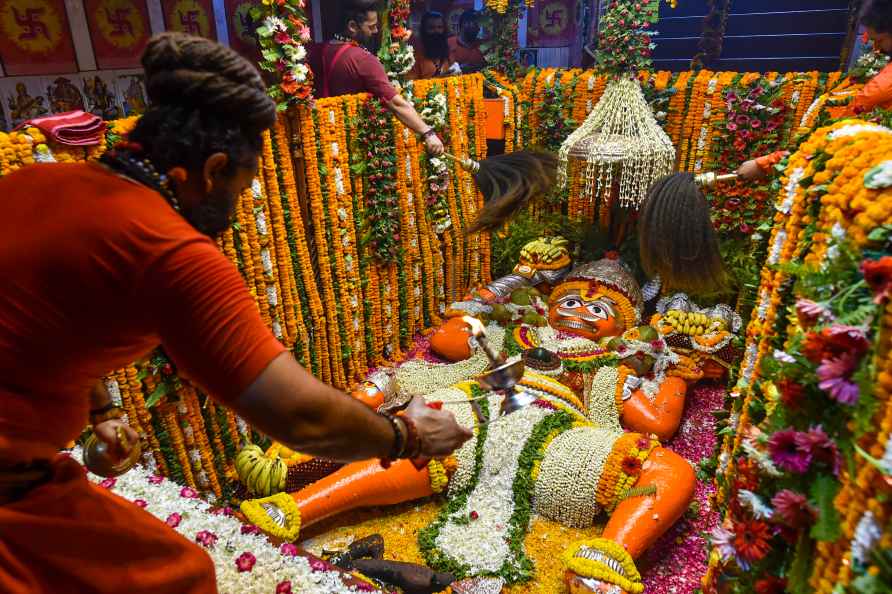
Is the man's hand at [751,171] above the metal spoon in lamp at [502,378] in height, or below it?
above

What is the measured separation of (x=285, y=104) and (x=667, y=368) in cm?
308

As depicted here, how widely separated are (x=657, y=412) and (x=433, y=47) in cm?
433

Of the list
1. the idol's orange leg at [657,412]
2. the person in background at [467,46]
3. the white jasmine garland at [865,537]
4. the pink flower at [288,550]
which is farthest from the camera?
the person in background at [467,46]

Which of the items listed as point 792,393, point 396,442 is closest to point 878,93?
point 792,393

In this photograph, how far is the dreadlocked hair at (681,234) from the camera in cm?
404

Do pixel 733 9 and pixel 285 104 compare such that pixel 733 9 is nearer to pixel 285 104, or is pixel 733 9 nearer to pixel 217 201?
pixel 285 104

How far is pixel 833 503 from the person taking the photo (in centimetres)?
114

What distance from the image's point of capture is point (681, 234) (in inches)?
160

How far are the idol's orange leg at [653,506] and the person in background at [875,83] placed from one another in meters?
1.65

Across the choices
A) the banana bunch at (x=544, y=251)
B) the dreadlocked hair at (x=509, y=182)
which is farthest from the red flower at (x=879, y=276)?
the banana bunch at (x=544, y=251)

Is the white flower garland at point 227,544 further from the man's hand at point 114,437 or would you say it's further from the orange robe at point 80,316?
the orange robe at point 80,316

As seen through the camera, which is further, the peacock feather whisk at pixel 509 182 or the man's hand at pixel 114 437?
the peacock feather whisk at pixel 509 182

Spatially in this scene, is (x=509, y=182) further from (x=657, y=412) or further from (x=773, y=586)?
(x=773, y=586)

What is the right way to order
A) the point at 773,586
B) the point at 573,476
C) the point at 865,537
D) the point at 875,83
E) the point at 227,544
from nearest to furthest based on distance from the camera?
the point at 865,537 → the point at 773,586 → the point at 227,544 → the point at 573,476 → the point at 875,83
